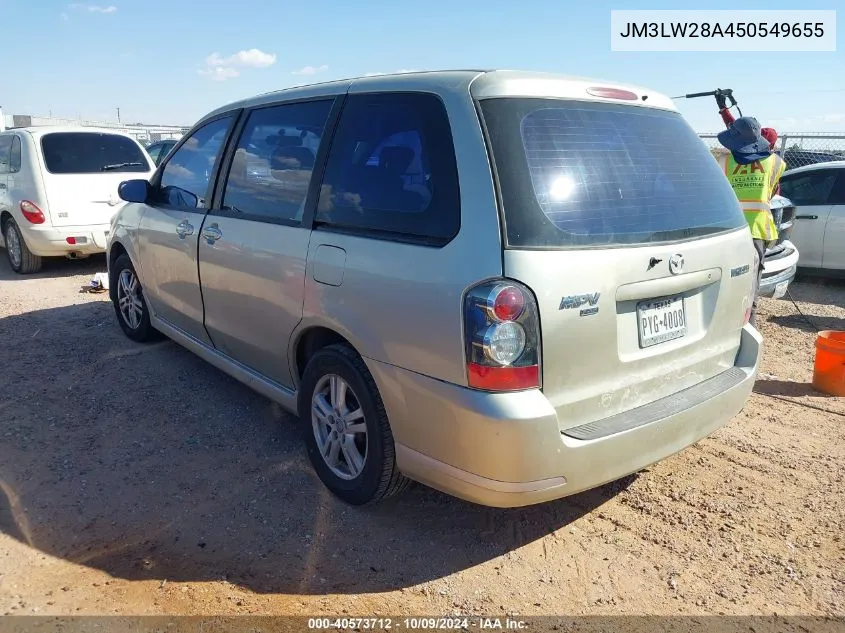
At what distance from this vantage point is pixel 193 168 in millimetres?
4500

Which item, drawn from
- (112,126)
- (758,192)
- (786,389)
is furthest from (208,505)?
(112,126)

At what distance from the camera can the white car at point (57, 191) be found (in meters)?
8.23

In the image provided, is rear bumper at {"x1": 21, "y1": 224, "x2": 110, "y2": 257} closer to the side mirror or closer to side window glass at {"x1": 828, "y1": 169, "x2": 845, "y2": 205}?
the side mirror

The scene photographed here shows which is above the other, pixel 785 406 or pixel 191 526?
pixel 191 526

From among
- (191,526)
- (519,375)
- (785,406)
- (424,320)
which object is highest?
(424,320)

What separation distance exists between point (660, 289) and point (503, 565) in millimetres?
1319

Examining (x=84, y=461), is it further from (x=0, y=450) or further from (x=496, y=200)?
(x=496, y=200)

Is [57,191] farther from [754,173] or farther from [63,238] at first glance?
[754,173]

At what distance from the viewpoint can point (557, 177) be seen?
260 cm

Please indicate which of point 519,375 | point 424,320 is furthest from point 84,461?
point 519,375

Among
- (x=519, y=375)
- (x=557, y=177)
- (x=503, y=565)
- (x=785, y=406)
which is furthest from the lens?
(x=785, y=406)

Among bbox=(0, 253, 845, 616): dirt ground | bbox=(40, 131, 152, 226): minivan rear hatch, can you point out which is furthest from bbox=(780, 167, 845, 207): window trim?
bbox=(40, 131, 152, 226): minivan rear hatch

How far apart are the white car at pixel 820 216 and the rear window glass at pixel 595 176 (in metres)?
5.94

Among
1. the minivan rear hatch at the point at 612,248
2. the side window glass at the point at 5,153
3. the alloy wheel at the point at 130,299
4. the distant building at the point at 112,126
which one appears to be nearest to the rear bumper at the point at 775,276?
the minivan rear hatch at the point at 612,248
